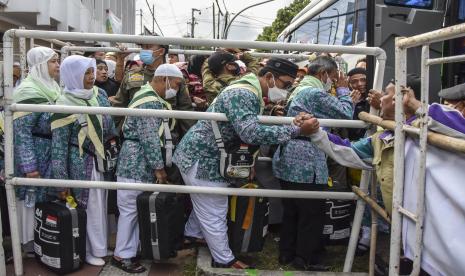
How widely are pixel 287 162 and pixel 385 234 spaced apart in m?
1.04

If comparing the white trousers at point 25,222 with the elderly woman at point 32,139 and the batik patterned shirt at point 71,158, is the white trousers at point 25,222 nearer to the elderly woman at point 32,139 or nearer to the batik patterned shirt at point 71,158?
the elderly woman at point 32,139

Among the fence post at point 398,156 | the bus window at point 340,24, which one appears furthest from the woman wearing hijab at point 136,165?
the bus window at point 340,24

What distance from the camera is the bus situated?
4.64 meters

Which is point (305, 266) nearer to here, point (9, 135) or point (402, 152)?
point (402, 152)

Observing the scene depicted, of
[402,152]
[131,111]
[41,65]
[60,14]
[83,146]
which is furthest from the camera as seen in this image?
[60,14]

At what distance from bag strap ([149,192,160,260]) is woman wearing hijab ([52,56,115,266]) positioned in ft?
1.41

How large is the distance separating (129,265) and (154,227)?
1.14 feet

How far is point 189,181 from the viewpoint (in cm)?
328

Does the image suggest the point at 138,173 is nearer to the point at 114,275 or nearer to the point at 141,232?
the point at 141,232

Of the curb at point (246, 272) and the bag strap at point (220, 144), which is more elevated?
the bag strap at point (220, 144)

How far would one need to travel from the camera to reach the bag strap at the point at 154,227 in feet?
10.6

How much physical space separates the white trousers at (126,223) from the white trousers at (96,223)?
0.14m

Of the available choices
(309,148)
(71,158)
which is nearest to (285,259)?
(309,148)

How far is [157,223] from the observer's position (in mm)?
3252
